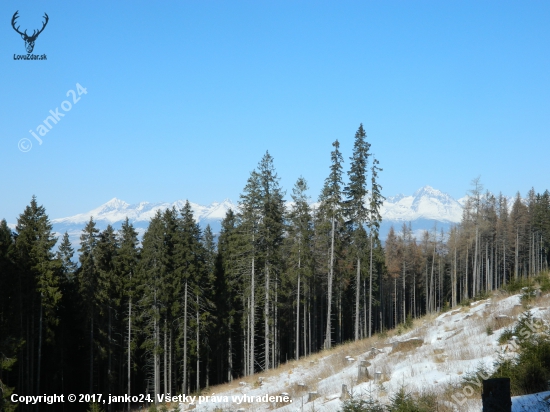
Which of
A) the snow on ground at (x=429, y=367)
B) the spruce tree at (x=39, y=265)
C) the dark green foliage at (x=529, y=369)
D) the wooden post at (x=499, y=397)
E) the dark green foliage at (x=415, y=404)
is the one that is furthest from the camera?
the spruce tree at (x=39, y=265)

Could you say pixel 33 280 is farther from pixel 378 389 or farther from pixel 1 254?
pixel 378 389

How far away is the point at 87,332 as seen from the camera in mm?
37812

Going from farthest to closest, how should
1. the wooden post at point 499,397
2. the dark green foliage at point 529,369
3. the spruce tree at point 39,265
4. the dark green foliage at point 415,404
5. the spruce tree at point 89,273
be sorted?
the spruce tree at point 89,273 < the spruce tree at point 39,265 < the dark green foliage at point 529,369 < the dark green foliage at point 415,404 < the wooden post at point 499,397

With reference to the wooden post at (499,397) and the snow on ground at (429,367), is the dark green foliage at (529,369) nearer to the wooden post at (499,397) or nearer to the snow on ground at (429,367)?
the snow on ground at (429,367)

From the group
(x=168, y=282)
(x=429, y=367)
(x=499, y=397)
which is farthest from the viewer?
(x=168, y=282)

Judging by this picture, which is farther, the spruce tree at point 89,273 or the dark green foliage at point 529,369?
the spruce tree at point 89,273

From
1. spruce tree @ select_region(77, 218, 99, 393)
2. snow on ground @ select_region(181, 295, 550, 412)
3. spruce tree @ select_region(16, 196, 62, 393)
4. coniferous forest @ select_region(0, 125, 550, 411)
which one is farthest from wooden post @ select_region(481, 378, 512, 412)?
spruce tree @ select_region(77, 218, 99, 393)

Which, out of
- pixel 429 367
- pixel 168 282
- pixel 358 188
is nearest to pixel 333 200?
pixel 358 188

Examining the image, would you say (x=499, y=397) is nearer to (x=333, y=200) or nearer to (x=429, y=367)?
(x=429, y=367)

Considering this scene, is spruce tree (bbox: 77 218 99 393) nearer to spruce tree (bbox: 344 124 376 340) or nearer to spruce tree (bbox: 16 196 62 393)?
spruce tree (bbox: 16 196 62 393)

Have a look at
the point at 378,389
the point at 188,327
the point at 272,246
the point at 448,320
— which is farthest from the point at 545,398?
the point at 188,327

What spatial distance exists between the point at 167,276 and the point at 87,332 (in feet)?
29.2

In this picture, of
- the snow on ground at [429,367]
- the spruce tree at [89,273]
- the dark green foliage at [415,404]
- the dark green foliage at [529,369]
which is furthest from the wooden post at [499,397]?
the spruce tree at [89,273]

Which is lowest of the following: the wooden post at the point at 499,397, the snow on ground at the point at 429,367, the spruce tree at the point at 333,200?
the snow on ground at the point at 429,367
